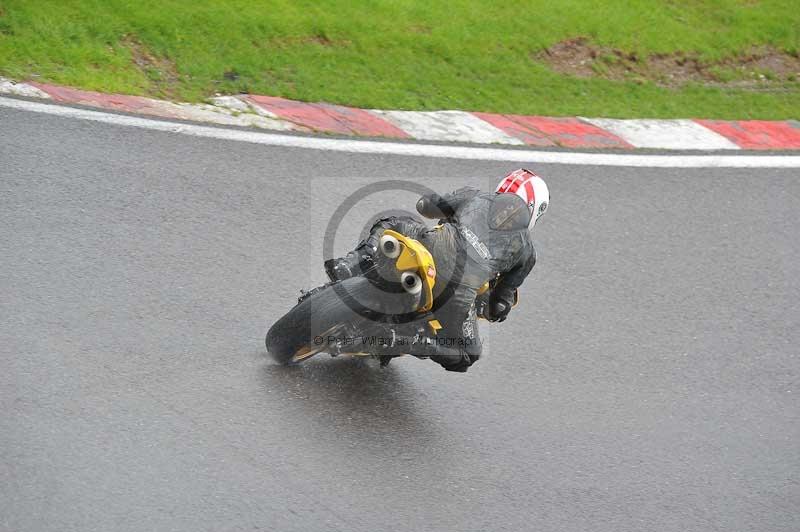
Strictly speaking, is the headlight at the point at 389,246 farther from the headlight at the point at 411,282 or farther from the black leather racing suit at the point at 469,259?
the black leather racing suit at the point at 469,259

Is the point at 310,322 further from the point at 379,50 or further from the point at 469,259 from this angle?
the point at 379,50

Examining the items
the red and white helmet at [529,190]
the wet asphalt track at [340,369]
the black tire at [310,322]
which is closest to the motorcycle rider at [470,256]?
the red and white helmet at [529,190]

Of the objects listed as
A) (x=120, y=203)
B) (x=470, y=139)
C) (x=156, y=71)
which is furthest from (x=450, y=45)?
(x=120, y=203)

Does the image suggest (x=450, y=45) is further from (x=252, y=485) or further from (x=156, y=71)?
(x=252, y=485)

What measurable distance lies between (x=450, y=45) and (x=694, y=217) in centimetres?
308

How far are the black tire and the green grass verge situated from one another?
3527 mm

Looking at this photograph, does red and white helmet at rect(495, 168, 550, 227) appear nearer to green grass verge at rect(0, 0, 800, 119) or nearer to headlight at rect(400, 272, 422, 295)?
headlight at rect(400, 272, 422, 295)

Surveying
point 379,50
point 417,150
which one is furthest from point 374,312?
point 379,50

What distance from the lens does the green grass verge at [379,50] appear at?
859cm

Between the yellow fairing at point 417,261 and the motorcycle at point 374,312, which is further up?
the yellow fairing at point 417,261

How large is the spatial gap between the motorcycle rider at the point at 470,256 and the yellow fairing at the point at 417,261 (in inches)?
9.7

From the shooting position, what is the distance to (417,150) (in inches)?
321

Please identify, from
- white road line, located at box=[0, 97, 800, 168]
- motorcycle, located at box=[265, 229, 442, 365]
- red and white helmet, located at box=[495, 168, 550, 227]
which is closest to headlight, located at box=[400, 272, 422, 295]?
motorcycle, located at box=[265, 229, 442, 365]

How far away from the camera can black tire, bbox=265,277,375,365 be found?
5098 millimetres
